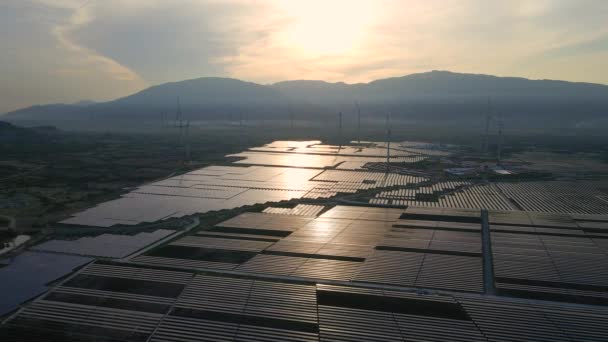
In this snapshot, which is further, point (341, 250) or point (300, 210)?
point (300, 210)

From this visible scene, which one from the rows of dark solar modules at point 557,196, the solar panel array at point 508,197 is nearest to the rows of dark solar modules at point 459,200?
the solar panel array at point 508,197

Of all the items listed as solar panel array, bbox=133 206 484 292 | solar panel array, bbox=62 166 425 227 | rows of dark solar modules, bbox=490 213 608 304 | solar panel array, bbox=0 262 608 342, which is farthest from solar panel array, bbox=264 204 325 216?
solar panel array, bbox=0 262 608 342

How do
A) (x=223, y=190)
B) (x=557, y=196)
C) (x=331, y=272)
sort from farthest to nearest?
(x=223, y=190), (x=557, y=196), (x=331, y=272)

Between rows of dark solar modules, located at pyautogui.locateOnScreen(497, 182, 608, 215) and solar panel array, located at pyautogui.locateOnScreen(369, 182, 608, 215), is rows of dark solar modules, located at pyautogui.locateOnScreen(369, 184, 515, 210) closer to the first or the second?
solar panel array, located at pyautogui.locateOnScreen(369, 182, 608, 215)

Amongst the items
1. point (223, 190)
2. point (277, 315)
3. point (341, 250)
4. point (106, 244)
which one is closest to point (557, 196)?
point (341, 250)

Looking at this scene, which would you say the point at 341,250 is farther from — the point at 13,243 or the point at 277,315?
the point at 13,243

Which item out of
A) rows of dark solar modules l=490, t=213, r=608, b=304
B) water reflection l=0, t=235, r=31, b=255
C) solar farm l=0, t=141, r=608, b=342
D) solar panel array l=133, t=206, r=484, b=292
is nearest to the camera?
solar farm l=0, t=141, r=608, b=342

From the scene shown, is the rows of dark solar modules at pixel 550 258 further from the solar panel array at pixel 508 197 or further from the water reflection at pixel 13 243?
the water reflection at pixel 13 243

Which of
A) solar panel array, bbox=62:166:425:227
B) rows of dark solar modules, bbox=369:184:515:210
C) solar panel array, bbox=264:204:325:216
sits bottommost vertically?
rows of dark solar modules, bbox=369:184:515:210
